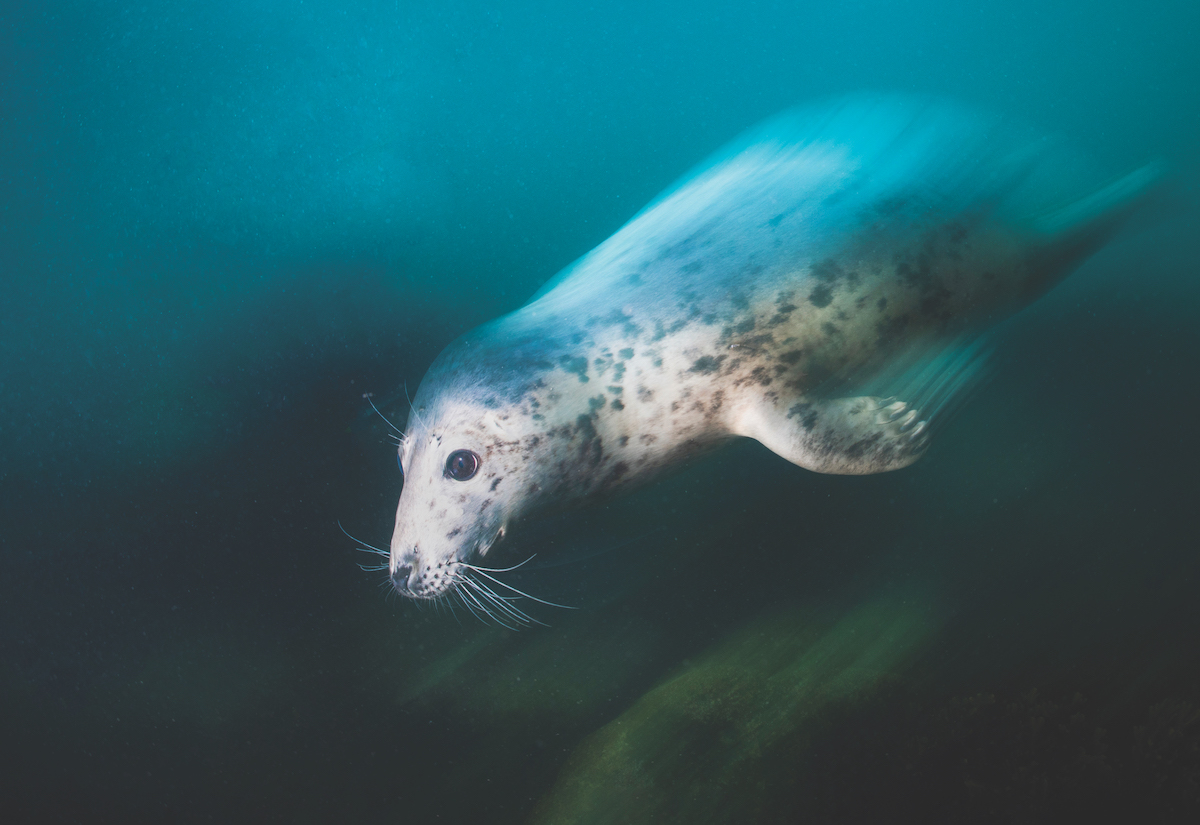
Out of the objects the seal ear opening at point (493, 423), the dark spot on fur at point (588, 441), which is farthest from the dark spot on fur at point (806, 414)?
the seal ear opening at point (493, 423)

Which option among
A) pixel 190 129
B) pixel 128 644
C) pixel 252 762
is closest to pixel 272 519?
pixel 128 644

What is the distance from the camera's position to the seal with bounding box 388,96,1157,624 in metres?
0.84

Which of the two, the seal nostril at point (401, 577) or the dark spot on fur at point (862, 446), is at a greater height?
the seal nostril at point (401, 577)

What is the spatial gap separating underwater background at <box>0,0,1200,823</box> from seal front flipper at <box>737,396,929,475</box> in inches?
4.8

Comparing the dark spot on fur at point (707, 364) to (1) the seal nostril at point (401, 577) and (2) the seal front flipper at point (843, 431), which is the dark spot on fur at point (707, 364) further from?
(1) the seal nostril at point (401, 577)

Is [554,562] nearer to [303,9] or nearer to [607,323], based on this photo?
[607,323]

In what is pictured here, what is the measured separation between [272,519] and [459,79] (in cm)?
84

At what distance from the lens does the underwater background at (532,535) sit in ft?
2.86

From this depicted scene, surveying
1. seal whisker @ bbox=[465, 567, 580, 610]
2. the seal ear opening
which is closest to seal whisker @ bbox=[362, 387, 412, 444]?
the seal ear opening

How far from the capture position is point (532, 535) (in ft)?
3.02

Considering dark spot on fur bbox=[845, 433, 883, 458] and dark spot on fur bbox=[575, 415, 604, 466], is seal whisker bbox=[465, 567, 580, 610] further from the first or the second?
dark spot on fur bbox=[845, 433, 883, 458]

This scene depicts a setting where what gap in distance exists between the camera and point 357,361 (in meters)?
0.88

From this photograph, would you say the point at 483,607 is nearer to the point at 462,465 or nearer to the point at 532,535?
the point at 532,535

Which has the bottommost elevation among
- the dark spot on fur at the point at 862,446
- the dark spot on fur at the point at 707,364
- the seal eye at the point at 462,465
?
the dark spot on fur at the point at 862,446
